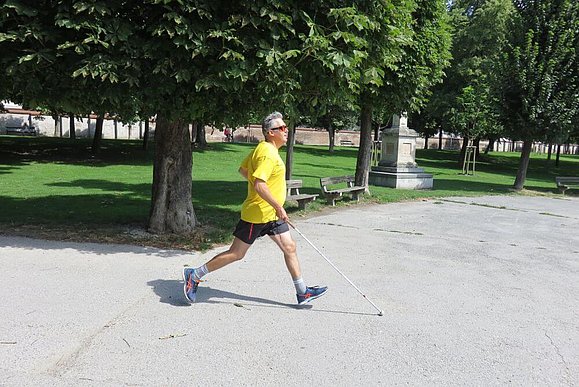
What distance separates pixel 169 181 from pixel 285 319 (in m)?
4.06

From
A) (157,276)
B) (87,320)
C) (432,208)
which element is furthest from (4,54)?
(432,208)

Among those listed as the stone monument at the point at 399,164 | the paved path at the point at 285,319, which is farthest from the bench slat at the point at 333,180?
Answer: the paved path at the point at 285,319

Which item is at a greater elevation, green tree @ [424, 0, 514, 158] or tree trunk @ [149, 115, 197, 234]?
green tree @ [424, 0, 514, 158]

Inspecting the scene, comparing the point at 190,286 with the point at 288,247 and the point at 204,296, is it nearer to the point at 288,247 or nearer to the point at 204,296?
the point at 204,296

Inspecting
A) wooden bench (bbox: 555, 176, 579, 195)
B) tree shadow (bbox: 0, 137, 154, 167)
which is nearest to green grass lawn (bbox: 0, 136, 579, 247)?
tree shadow (bbox: 0, 137, 154, 167)

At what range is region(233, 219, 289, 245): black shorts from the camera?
4.78 meters

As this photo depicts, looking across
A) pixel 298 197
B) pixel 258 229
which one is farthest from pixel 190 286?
pixel 298 197

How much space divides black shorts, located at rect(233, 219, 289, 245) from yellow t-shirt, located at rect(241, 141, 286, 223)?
0.16 ft

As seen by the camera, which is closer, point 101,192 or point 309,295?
point 309,295

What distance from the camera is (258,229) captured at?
188 inches

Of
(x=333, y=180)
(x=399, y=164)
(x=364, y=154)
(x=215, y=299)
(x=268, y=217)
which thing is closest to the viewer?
(x=268, y=217)

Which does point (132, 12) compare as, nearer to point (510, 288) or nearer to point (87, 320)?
point (87, 320)

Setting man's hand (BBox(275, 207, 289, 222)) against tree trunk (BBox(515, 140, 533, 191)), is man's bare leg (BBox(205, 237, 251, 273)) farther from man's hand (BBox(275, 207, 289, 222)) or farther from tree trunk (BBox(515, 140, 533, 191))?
tree trunk (BBox(515, 140, 533, 191))

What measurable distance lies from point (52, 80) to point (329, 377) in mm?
4937
